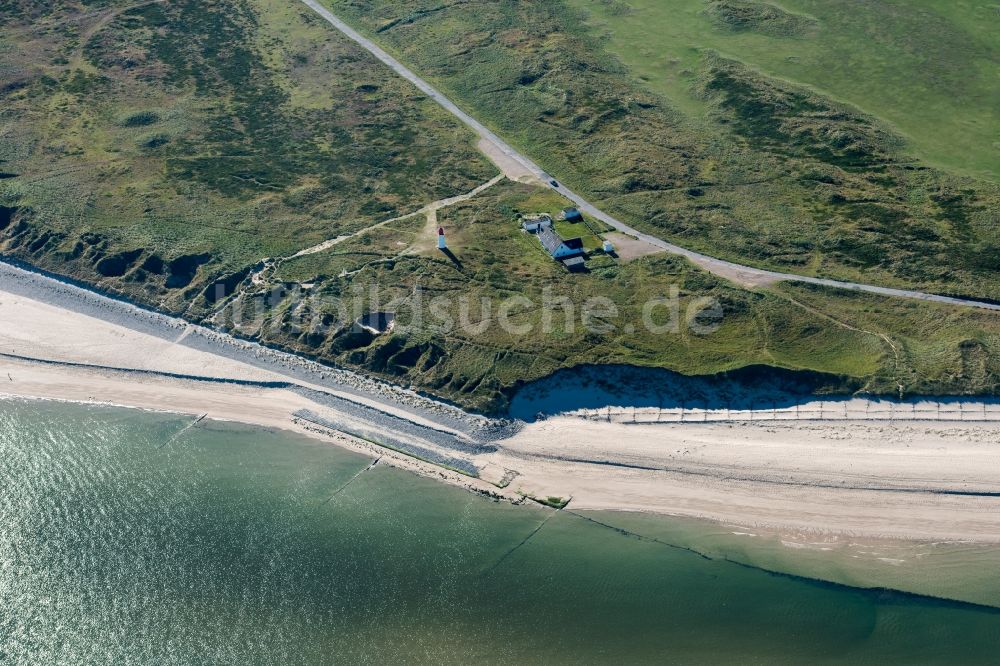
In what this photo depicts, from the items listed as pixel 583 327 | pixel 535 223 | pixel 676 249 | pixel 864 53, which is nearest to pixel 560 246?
pixel 535 223

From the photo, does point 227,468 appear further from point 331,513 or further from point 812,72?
point 812,72

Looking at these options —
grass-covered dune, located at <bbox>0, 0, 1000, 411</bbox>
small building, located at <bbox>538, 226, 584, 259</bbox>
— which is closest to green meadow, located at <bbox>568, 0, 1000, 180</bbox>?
grass-covered dune, located at <bbox>0, 0, 1000, 411</bbox>

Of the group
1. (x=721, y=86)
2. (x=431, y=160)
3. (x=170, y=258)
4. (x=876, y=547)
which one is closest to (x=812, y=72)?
(x=721, y=86)

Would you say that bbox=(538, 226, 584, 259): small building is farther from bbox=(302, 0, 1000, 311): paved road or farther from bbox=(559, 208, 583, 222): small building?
bbox=(302, 0, 1000, 311): paved road

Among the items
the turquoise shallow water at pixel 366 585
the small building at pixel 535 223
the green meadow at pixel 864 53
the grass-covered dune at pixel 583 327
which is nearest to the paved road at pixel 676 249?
the grass-covered dune at pixel 583 327

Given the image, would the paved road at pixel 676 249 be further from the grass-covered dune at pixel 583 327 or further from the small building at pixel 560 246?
the small building at pixel 560 246
